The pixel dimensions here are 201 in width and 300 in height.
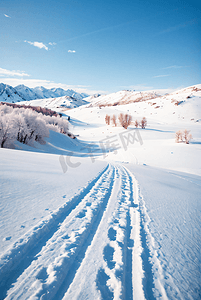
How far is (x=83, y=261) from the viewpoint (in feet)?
5.55

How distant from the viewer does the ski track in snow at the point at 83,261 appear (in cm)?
136

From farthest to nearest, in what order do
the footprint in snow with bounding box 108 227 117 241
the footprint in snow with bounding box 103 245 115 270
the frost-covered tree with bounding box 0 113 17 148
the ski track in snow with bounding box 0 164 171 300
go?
the frost-covered tree with bounding box 0 113 17 148 → the footprint in snow with bounding box 108 227 117 241 → the footprint in snow with bounding box 103 245 115 270 → the ski track in snow with bounding box 0 164 171 300

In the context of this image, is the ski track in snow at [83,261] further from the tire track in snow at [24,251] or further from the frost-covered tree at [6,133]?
the frost-covered tree at [6,133]

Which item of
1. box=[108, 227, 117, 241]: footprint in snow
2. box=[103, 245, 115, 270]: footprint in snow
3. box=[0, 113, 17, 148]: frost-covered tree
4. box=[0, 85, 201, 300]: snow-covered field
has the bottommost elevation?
box=[108, 227, 117, 241]: footprint in snow

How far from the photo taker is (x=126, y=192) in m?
4.28

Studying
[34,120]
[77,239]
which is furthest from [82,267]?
[34,120]

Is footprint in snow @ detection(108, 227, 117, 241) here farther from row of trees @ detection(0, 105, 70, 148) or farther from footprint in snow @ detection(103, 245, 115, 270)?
row of trees @ detection(0, 105, 70, 148)

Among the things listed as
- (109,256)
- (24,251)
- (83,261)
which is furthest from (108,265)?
(24,251)

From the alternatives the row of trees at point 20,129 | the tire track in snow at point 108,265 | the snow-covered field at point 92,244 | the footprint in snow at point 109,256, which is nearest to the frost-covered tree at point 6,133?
the row of trees at point 20,129

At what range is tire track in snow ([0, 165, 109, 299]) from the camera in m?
1.39

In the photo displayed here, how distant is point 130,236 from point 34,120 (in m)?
19.8

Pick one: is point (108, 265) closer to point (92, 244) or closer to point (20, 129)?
point (92, 244)

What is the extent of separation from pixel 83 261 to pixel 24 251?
80 centimetres

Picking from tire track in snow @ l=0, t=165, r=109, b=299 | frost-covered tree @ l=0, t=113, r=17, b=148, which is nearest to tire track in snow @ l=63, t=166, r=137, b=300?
tire track in snow @ l=0, t=165, r=109, b=299
